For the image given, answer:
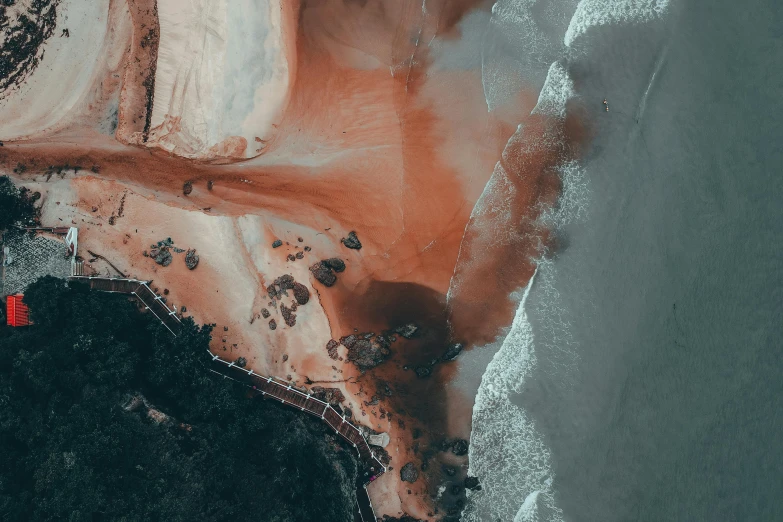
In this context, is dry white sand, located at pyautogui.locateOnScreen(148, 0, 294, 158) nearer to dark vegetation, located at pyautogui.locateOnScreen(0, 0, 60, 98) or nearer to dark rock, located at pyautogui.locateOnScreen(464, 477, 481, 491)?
dark vegetation, located at pyautogui.locateOnScreen(0, 0, 60, 98)

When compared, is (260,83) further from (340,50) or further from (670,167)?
(670,167)

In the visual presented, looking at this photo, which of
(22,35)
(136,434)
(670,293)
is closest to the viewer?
(136,434)

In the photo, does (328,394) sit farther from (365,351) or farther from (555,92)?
(555,92)

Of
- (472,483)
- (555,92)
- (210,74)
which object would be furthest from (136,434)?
Result: (555,92)

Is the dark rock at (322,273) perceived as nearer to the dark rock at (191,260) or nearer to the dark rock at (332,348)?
the dark rock at (332,348)

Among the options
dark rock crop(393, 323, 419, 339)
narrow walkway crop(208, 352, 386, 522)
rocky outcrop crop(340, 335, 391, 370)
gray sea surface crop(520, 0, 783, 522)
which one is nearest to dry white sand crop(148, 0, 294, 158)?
narrow walkway crop(208, 352, 386, 522)

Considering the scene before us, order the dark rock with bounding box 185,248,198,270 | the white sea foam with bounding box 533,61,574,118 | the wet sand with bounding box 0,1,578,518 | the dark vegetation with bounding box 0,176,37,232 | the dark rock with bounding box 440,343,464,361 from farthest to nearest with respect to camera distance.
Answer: the white sea foam with bounding box 533,61,574,118 < the dark rock with bounding box 440,343,464,361 < the wet sand with bounding box 0,1,578,518 < the dark rock with bounding box 185,248,198,270 < the dark vegetation with bounding box 0,176,37,232
